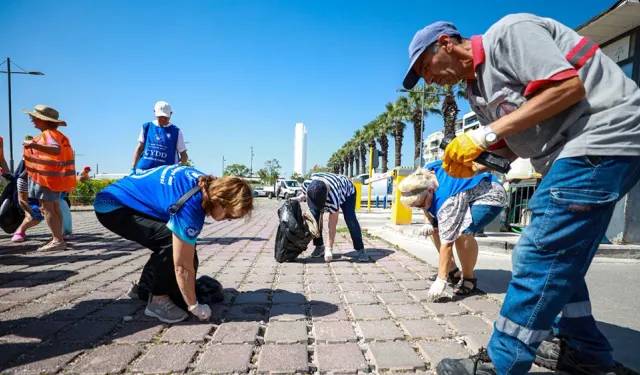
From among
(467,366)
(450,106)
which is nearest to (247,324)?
(467,366)

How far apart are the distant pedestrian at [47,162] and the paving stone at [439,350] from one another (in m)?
5.01

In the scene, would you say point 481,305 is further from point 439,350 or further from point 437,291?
point 439,350

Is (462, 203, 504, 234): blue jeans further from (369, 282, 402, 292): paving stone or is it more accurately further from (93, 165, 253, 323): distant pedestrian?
(93, 165, 253, 323): distant pedestrian

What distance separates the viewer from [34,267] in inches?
153

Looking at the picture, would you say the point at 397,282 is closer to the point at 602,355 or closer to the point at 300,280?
the point at 300,280

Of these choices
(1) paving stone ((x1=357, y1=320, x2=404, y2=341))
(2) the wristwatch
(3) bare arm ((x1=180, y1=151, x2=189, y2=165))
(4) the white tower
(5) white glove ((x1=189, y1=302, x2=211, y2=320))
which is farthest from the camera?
(4) the white tower

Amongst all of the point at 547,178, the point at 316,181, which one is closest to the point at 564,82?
the point at 547,178

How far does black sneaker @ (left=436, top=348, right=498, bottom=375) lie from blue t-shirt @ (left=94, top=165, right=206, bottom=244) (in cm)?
162

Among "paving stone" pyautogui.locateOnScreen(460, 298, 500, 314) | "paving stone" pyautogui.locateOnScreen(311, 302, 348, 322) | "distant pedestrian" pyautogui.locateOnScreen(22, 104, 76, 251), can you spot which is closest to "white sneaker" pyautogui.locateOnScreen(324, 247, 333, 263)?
"paving stone" pyautogui.locateOnScreen(311, 302, 348, 322)

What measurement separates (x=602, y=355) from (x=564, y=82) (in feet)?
4.22

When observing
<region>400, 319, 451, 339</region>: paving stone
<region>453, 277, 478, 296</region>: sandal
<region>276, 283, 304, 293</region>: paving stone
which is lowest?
<region>276, 283, 304, 293</region>: paving stone

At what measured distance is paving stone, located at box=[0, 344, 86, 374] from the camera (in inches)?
70.7

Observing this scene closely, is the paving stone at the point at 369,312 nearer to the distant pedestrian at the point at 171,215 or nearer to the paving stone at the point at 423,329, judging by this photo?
the paving stone at the point at 423,329

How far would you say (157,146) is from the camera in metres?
4.59
